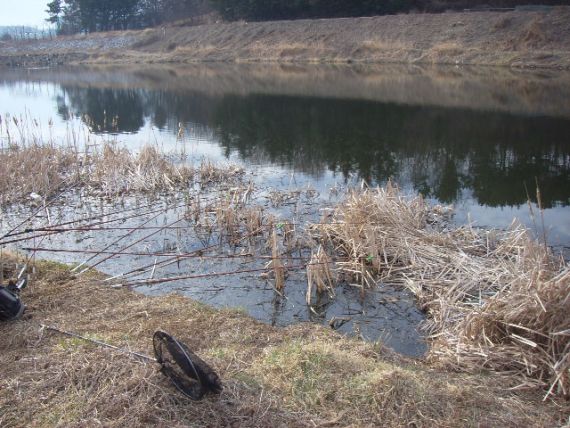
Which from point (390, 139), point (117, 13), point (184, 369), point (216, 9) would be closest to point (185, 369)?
point (184, 369)

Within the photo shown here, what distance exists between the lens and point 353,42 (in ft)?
135

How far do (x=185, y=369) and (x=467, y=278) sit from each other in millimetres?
4091

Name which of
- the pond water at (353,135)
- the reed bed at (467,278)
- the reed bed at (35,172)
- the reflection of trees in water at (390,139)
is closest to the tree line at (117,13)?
the pond water at (353,135)

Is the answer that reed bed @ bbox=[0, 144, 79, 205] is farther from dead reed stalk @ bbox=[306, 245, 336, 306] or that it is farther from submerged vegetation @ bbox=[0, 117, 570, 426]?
dead reed stalk @ bbox=[306, 245, 336, 306]

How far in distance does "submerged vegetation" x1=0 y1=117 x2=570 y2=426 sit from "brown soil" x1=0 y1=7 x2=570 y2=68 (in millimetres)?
26026

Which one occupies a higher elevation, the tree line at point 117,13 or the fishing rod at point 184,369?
the tree line at point 117,13

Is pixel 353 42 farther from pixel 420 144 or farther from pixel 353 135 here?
pixel 420 144

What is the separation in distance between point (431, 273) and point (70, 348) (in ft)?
14.6

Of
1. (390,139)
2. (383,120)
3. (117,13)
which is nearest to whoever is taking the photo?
(390,139)

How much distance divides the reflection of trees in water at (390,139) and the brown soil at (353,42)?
47.8 ft

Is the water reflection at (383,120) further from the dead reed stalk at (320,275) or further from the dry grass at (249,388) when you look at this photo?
the dry grass at (249,388)

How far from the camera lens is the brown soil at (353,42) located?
3228 cm

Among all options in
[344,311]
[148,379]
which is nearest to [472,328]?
[344,311]

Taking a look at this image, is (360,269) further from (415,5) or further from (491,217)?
(415,5)
